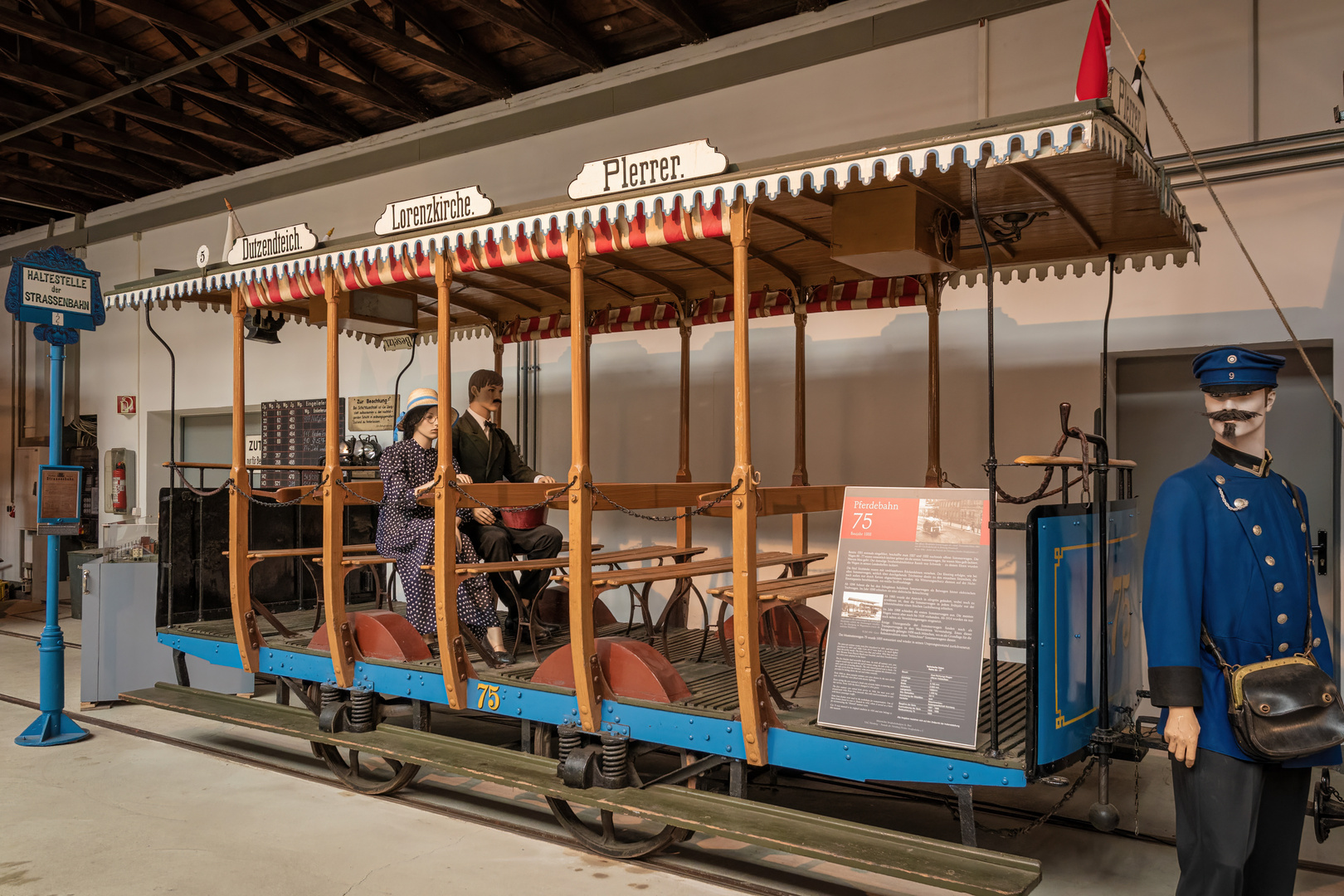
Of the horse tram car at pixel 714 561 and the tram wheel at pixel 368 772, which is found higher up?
the horse tram car at pixel 714 561

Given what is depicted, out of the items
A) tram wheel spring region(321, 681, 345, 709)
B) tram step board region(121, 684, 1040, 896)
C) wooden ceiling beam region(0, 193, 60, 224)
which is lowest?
tram step board region(121, 684, 1040, 896)

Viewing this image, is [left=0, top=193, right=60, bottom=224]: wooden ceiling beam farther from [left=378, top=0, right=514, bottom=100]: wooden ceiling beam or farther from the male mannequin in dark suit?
the male mannequin in dark suit

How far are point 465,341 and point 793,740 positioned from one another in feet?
20.2

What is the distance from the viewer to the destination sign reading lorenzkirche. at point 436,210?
432 cm

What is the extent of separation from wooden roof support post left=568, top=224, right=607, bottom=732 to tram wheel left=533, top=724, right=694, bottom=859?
12.0 inches

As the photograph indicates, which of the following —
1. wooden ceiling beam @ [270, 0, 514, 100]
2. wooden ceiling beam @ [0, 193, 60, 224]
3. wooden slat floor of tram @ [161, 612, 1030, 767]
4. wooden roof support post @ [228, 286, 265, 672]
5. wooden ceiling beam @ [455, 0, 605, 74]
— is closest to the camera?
wooden slat floor of tram @ [161, 612, 1030, 767]

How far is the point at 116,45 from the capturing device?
812 centimetres

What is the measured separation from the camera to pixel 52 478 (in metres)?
5.70

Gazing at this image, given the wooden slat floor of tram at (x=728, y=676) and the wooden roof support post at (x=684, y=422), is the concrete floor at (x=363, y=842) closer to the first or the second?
the wooden slat floor of tram at (x=728, y=676)

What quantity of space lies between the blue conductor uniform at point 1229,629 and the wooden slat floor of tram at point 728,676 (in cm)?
62

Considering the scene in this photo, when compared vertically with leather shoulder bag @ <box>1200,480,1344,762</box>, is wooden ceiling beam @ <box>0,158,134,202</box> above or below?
above

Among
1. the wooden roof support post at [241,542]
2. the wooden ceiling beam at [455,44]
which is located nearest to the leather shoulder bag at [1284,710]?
the wooden roof support post at [241,542]

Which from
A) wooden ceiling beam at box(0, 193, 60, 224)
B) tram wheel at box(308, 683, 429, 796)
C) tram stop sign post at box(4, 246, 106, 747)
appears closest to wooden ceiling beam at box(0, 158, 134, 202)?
wooden ceiling beam at box(0, 193, 60, 224)

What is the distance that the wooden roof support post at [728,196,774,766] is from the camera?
352 centimetres
